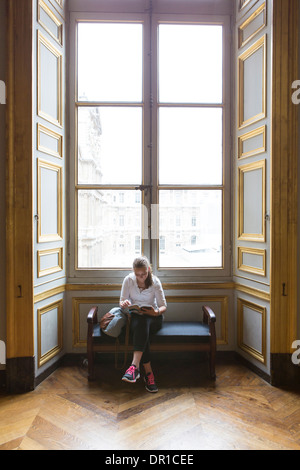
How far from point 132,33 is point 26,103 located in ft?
4.55

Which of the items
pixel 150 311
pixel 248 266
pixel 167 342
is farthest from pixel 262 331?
pixel 150 311

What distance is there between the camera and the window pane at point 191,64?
325cm

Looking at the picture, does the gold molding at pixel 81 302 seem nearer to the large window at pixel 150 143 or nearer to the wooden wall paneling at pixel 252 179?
the large window at pixel 150 143

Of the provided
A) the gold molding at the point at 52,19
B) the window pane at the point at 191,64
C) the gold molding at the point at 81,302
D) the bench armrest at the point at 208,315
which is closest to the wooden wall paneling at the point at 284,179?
the bench armrest at the point at 208,315

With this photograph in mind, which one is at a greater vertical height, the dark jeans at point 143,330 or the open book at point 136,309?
the open book at point 136,309

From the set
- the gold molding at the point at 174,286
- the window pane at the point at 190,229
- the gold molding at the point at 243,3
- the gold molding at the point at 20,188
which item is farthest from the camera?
the window pane at the point at 190,229

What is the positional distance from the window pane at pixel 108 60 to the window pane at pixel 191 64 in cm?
27

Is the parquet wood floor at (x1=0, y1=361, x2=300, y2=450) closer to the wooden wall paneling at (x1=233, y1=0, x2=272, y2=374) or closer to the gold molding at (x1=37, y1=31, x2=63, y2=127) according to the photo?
the wooden wall paneling at (x1=233, y1=0, x2=272, y2=374)

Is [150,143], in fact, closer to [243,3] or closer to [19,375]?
[243,3]

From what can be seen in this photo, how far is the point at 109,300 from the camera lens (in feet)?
10.5

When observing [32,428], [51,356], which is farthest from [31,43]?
[32,428]

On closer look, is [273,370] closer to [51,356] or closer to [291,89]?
[51,356]

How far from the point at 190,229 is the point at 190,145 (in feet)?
2.73

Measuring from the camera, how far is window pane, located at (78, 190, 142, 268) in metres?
3.24
